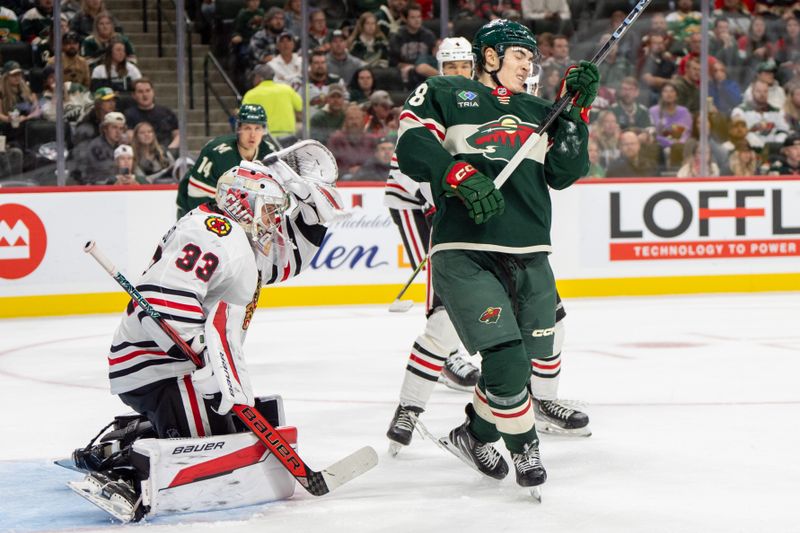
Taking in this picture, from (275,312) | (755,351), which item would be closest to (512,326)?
(755,351)

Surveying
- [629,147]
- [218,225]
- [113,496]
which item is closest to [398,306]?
[218,225]

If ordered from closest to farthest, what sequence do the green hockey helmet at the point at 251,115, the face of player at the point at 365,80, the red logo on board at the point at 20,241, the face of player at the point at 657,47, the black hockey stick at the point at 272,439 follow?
1. the black hockey stick at the point at 272,439
2. the green hockey helmet at the point at 251,115
3. the red logo on board at the point at 20,241
4. the face of player at the point at 365,80
5. the face of player at the point at 657,47

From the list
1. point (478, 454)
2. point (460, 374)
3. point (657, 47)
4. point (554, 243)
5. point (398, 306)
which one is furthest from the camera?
point (657, 47)

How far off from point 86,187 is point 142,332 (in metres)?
4.48

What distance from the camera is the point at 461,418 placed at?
4082mm

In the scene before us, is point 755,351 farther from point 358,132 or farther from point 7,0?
point 7,0

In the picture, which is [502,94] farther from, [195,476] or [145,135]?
[145,135]

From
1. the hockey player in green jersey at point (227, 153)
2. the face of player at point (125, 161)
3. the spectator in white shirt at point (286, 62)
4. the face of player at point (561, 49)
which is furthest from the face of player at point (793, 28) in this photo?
the hockey player in green jersey at point (227, 153)

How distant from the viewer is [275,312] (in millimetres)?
7215

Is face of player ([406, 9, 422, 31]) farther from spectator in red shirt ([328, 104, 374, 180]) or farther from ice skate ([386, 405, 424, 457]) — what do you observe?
ice skate ([386, 405, 424, 457])

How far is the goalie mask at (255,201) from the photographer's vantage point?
9.44ft

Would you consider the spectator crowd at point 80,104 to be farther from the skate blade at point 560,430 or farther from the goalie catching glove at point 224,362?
the goalie catching glove at point 224,362

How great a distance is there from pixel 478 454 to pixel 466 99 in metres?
0.88

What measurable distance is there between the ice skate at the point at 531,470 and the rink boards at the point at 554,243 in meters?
4.52
